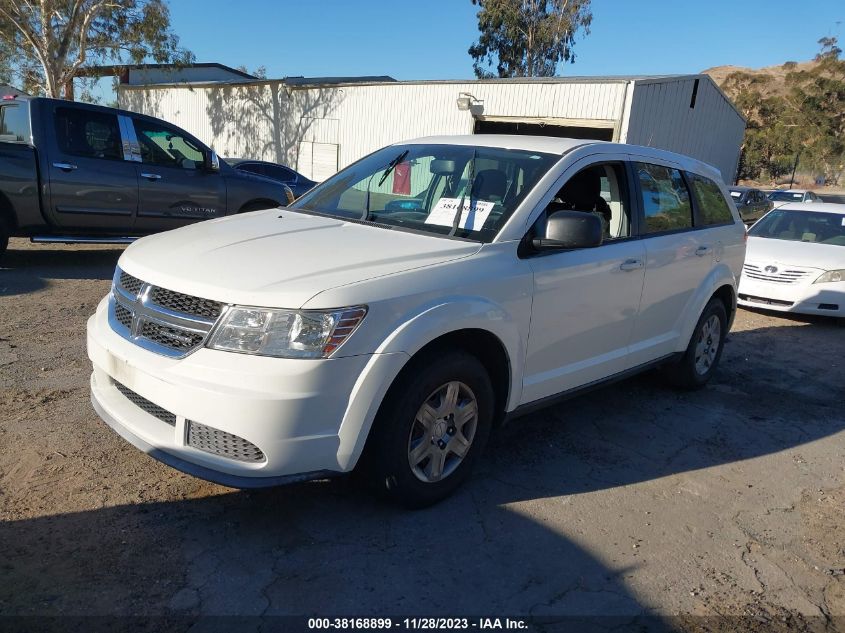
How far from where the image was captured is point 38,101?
7.77 meters

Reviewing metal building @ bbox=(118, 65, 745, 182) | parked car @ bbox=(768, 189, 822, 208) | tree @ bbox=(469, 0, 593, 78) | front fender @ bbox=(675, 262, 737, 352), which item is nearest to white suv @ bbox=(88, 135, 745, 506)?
front fender @ bbox=(675, 262, 737, 352)

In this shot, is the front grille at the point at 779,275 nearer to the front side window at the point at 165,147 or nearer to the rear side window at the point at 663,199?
the rear side window at the point at 663,199

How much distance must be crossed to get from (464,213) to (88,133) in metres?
6.08

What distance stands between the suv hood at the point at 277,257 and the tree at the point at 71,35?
2406 cm

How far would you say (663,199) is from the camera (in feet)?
16.1

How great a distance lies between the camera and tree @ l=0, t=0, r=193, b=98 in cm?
2350

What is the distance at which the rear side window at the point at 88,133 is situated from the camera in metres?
7.84

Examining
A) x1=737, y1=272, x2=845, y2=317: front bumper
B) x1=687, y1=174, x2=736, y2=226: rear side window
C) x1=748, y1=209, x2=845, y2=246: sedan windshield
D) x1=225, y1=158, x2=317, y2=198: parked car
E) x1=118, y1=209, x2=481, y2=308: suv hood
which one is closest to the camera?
x1=118, y1=209, x2=481, y2=308: suv hood

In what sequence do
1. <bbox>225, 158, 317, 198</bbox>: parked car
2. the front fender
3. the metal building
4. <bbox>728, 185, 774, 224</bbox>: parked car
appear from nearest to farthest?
the front fender < <bbox>225, 158, 317, 198</bbox>: parked car < <bbox>728, 185, 774, 224</bbox>: parked car < the metal building

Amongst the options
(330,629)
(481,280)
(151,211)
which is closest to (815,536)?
(481,280)

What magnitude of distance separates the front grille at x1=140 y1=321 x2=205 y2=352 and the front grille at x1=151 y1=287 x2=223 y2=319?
0.09 m

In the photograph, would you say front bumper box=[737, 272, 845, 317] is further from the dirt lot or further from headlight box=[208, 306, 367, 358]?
headlight box=[208, 306, 367, 358]

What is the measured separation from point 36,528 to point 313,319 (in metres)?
1.57

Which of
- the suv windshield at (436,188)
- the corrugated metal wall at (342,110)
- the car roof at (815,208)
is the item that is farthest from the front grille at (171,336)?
the corrugated metal wall at (342,110)
